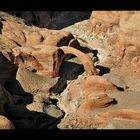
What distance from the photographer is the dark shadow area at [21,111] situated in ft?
111

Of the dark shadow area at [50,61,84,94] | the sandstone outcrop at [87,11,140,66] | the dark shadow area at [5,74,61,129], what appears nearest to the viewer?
the dark shadow area at [5,74,61,129]

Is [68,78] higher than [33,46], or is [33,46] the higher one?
[33,46]

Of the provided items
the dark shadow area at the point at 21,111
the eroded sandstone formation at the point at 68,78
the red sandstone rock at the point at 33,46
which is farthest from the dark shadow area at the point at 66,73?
the dark shadow area at the point at 21,111

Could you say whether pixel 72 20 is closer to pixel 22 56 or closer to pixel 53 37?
pixel 53 37

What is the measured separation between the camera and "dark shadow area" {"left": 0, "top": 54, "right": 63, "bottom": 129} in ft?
111

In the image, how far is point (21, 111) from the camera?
3566 centimetres

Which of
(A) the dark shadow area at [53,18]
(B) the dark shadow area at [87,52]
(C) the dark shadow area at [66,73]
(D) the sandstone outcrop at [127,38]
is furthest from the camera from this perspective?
(A) the dark shadow area at [53,18]

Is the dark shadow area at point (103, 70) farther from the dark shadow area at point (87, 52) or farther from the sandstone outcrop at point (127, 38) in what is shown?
the dark shadow area at point (87, 52)

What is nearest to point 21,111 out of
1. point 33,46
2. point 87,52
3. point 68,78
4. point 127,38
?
point 68,78

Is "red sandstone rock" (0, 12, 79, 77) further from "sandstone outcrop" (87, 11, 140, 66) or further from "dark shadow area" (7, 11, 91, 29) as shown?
"dark shadow area" (7, 11, 91, 29)

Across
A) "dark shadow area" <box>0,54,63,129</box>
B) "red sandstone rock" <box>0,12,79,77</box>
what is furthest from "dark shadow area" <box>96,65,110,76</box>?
"dark shadow area" <box>0,54,63,129</box>

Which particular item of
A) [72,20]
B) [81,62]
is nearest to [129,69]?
[81,62]

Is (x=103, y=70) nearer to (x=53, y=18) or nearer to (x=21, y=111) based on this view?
(x=21, y=111)

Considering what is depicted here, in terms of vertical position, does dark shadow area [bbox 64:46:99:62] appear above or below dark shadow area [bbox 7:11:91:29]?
below
